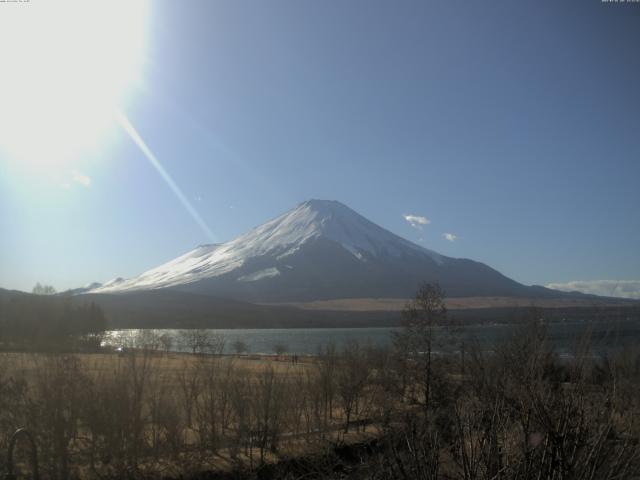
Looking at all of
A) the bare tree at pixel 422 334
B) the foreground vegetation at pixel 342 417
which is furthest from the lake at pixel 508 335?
the bare tree at pixel 422 334

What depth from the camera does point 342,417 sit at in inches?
873

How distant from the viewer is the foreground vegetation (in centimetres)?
395

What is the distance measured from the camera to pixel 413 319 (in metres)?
25.0

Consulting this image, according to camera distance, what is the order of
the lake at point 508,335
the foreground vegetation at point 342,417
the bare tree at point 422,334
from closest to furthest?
the foreground vegetation at point 342,417, the lake at point 508,335, the bare tree at point 422,334

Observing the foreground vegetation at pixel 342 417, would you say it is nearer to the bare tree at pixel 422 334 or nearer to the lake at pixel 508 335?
the bare tree at pixel 422 334

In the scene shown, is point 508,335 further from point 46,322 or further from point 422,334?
point 46,322

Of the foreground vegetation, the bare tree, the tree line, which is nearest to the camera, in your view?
the foreground vegetation

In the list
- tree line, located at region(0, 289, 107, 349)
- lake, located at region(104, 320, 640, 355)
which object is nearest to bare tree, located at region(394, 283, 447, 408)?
lake, located at region(104, 320, 640, 355)

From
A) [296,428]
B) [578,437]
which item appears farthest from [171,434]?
[578,437]

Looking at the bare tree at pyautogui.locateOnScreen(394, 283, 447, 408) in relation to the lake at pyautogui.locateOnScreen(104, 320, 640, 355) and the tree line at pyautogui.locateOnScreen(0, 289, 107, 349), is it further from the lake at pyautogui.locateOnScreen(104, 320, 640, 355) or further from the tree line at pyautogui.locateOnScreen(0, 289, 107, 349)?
the tree line at pyautogui.locateOnScreen(0, 289, 107, 349)

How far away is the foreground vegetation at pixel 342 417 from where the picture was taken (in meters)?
3.95

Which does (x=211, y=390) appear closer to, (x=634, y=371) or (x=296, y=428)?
(x=296, y=428)

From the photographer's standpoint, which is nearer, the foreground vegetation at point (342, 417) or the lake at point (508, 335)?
the foreground vegetation at point (342, 417)

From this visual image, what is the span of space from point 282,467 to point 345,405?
689 cm
